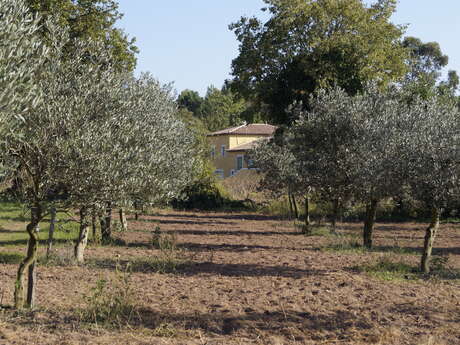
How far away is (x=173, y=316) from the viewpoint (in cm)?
1021

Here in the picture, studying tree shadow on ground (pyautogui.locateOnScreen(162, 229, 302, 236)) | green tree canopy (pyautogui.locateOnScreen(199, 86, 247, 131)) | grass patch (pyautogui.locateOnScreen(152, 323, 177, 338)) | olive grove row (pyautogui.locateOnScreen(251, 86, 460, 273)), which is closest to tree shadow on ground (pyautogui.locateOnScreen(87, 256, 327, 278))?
olive grove row (pyautogui.locateOnScreen(251, 86, 460, 273))

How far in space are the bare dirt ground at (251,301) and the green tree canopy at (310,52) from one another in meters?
16.5

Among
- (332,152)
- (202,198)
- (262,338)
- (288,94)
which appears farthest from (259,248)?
(202,198)

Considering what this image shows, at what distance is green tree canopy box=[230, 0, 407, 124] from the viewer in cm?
3381

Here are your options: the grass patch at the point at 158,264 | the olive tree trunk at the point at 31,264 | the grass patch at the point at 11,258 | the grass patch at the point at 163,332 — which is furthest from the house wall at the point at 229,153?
the grass patch at the point at 163,332

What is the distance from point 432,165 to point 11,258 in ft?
40.0

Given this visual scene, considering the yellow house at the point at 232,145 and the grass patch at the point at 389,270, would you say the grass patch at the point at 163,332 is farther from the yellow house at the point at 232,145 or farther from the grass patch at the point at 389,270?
the yellow house at the point at 232,145

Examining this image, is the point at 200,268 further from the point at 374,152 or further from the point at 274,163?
the point at 274,163

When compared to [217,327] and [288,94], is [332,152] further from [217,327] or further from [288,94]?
[288,94]

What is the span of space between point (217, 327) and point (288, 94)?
26.2 m

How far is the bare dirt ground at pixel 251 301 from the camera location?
9094 millimetres

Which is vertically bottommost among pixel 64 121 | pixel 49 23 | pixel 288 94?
pixel 64 121

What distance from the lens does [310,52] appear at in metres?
34.7

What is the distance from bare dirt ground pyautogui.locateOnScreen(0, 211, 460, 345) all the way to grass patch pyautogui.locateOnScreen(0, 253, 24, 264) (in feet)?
2.38
